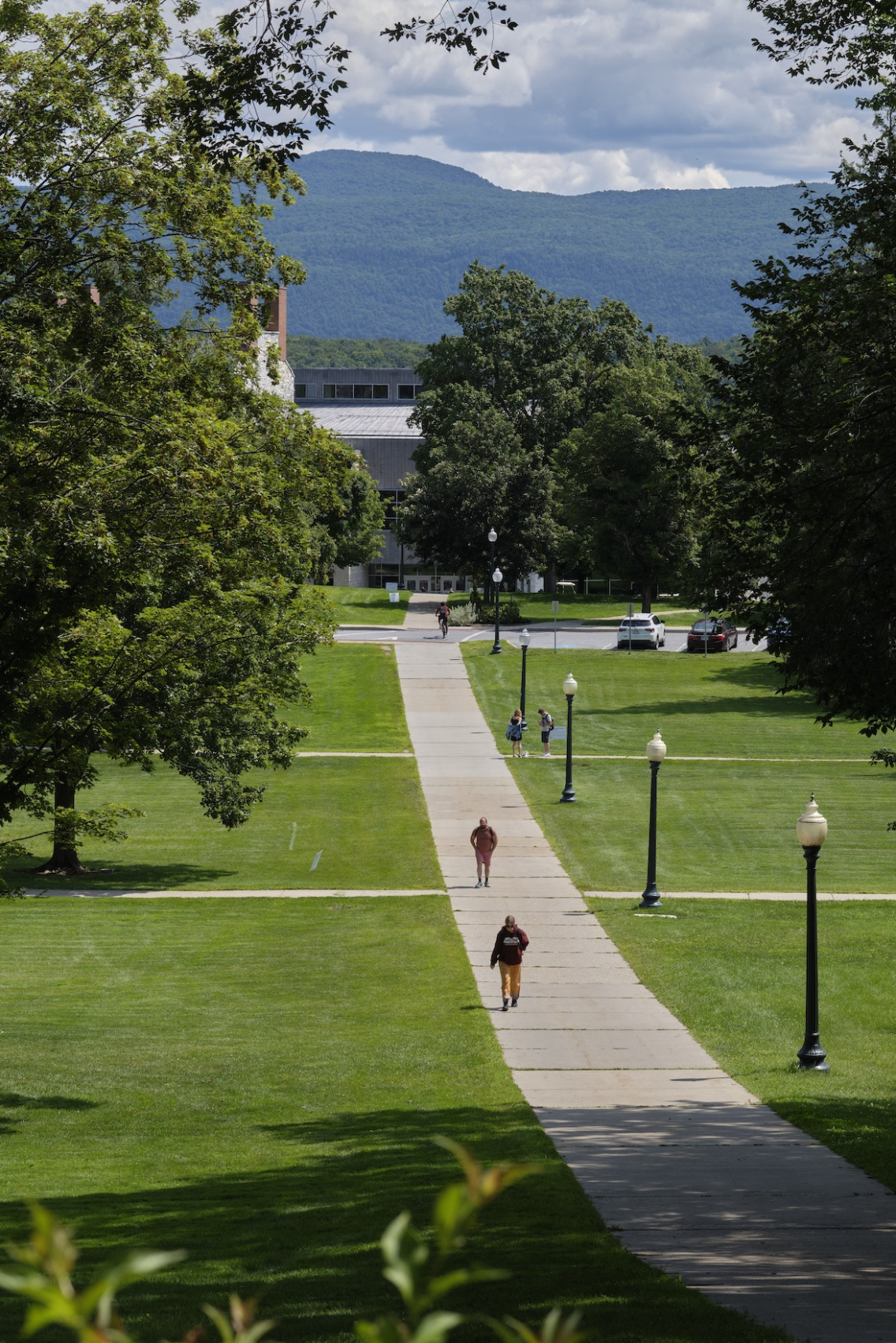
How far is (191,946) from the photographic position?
80.7ft

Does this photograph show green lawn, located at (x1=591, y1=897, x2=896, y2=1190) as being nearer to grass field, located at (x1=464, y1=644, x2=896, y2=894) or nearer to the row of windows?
grass field, located at (x1=464, y1=644, x2=896, y2=894)

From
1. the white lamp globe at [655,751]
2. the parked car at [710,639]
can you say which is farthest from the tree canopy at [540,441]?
the white lamp globe at [655,751]

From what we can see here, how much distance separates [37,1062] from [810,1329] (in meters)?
11.8

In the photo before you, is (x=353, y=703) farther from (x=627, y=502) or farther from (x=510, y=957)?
(x=510, y=957)

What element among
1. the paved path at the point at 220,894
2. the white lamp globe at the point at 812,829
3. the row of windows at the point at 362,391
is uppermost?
the row of windows at the point at 362,391

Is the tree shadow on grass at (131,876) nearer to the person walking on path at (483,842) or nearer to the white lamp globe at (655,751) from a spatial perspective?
the person walking on path at (483,842)

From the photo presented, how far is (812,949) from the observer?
55.2 ft

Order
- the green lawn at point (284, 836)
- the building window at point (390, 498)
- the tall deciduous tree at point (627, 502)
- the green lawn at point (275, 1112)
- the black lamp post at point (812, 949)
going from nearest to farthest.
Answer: the green lawn at point (275, 1112) → the black lamp post at point (812, 949) → the green lawn at point (284, 836) → the tall deciduous tree at point (627, 502) → the building window at point (390, 498)

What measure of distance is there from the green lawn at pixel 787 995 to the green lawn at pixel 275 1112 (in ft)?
9.18

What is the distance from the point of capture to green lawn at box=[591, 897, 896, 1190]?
48.4ft

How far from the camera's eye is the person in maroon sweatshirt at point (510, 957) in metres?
19.1

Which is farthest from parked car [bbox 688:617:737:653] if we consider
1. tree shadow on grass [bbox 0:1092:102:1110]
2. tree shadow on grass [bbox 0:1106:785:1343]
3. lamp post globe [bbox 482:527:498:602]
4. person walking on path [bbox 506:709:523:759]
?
tree shadow on grass [bbox 0:1106:785:1343]

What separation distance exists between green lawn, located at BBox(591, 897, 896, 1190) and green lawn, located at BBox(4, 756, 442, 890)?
6222 mm

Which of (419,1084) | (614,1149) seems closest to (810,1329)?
(614,1149)
